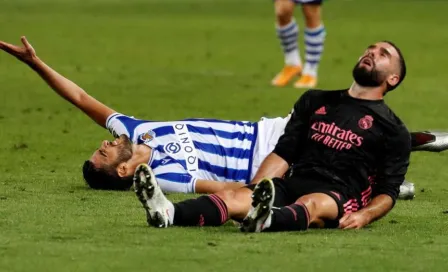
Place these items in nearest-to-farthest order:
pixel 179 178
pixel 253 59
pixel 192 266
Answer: pixel 192 266
pixel 179 178
pixel 253 59

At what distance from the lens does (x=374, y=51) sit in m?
7.25

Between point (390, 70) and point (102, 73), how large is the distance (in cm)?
924

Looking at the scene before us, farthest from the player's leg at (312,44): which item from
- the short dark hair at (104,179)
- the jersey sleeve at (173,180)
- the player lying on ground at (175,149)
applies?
the jersey sleeve at (173,180)

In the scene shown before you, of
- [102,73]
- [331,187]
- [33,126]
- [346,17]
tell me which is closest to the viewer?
[331,187]

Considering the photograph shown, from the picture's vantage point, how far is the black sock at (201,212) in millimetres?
6750

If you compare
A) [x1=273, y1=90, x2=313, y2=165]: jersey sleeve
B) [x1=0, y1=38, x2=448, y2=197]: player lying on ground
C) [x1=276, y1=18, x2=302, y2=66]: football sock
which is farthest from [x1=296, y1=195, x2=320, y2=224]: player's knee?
[x1=276, y1=18, x2=302, y2=66]: football sock

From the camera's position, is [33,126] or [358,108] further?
[33,126]

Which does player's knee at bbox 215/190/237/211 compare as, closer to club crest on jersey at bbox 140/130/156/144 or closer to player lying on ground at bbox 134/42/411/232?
player lying on ground at bbox 134/42/411/232

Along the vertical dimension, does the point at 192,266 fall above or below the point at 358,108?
below

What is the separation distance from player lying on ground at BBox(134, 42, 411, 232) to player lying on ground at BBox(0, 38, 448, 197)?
765 millimetres

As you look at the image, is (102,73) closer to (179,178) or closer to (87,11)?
(179,178)

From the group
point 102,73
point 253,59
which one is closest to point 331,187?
point 102,73

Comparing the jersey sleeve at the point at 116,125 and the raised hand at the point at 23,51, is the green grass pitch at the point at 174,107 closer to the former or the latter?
the jersey sleeve at the point at 116,125

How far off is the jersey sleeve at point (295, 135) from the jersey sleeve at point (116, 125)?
1.32 m
